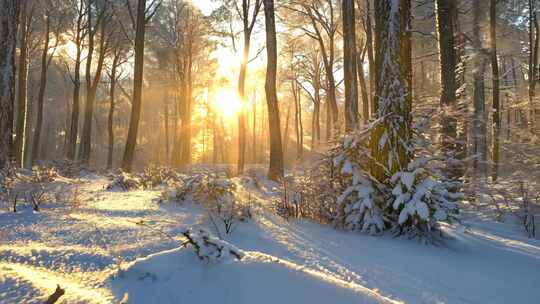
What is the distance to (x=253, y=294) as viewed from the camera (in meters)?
1.42

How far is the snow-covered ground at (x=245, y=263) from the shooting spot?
4.78 feet

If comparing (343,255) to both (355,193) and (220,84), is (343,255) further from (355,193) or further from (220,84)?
(220,84)

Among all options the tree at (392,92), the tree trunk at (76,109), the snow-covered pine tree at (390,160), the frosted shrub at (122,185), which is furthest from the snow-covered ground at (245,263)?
the tree trunk at (76,109)

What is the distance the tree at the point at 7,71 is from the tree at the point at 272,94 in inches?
219

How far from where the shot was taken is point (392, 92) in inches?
148

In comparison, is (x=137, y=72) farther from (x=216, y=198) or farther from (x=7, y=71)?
(x=216, y=198)

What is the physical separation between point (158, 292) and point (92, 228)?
1.63 meters

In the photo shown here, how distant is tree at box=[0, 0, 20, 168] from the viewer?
6.42 m

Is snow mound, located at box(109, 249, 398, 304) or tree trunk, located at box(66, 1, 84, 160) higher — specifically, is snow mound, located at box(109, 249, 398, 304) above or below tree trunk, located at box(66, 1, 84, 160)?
below

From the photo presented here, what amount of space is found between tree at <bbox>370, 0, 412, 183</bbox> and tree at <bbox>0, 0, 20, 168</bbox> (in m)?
6.82

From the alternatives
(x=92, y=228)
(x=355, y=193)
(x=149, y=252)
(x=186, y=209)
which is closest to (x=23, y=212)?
(x=92, y=228)

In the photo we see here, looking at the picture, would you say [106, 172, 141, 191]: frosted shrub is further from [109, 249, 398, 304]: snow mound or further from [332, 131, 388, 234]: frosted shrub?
[109, 249, 398, 304]: snow mound

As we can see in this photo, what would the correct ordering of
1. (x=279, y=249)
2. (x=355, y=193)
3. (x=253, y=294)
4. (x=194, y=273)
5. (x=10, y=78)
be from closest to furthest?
(x=253, y=294) < (x=194, y=273) < (x=279, y=249) < (x=355, y=193) < (x=10, y=78)

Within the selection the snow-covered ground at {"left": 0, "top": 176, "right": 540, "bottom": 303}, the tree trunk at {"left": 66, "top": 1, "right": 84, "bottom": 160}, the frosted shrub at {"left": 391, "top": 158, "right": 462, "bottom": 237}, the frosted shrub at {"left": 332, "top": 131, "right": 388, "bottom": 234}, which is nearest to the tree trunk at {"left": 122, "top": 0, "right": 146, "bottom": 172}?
the snow-covered ground at {"left": 0, "top": 176, "right": 540, "bottom": 303}
